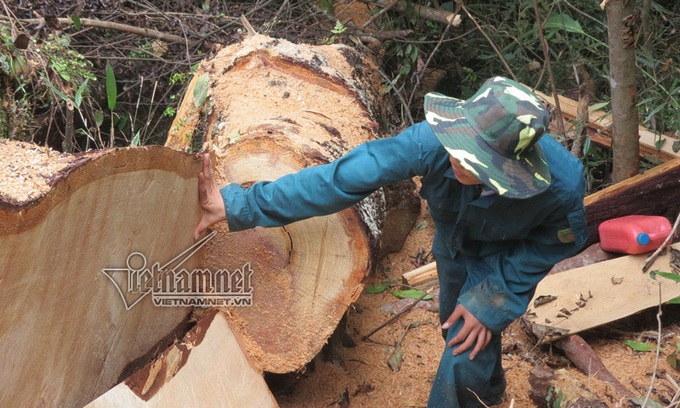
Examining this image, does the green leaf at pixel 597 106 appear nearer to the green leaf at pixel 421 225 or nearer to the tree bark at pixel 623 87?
the tree bark at pixel 623 87

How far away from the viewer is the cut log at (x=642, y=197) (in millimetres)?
3762

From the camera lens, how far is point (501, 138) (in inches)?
84.0

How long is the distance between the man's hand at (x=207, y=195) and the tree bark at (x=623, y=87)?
2260 mm

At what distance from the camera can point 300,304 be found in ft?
9.07

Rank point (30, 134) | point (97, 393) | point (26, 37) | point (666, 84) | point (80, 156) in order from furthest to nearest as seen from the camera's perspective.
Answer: point (666, 84) → point (30, 134) → point (26, 37) → point (97, 393) → point (80, 156)

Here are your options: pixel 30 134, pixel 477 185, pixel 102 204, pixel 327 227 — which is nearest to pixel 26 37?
pixel 30 134

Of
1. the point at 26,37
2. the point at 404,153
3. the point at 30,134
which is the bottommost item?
the point at 30,134

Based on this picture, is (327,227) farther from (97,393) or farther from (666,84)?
(666,84)

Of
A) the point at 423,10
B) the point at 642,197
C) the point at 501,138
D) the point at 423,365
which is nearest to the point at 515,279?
the point at 501,138

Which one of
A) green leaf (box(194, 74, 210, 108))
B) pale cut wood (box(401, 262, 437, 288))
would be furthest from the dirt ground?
green leaf (box(194, 74, 210, 108))

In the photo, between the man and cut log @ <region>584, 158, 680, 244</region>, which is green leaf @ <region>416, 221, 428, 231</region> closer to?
cut log @ <region>584, 158, 680, 244</region>

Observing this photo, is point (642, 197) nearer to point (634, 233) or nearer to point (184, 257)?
point (634, 233)

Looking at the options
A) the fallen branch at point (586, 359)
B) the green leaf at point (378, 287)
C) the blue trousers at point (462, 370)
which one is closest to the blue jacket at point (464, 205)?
the blue trousers at point (462, 370)

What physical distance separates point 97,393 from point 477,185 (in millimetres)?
1427
